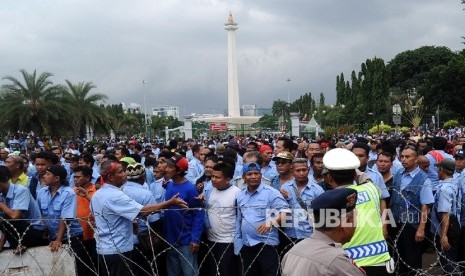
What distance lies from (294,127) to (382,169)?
2134 centimetres

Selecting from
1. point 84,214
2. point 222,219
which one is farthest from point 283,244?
point 84,214

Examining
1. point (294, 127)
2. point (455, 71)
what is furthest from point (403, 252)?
point (455, 71)

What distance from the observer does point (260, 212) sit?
516cm

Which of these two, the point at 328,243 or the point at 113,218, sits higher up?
the point at 328,243

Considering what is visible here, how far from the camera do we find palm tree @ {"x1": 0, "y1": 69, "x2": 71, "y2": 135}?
91.7 feet

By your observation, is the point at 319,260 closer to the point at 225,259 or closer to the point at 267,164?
the point at 225,259

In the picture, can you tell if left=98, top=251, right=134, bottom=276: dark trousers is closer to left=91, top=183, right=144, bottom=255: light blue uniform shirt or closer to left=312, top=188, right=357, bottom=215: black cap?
left=91, top=183, right=144, bottom=255: light blue uniform shirt

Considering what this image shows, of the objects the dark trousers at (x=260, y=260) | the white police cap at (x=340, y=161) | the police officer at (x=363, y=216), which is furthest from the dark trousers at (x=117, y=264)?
the white police cap at (x=340, y=161)

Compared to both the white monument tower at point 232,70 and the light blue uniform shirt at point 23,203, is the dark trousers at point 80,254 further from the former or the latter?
the white monument tower at point 232,70

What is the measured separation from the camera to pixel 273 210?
5.15 meters

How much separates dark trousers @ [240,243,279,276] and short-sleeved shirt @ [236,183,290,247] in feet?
0.19

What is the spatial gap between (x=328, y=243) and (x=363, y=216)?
1.05 meters

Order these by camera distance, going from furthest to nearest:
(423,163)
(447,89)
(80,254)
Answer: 1. (447,89)
2. (423,163)
3. (80,254)

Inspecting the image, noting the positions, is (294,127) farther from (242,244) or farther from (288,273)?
(288,273)
